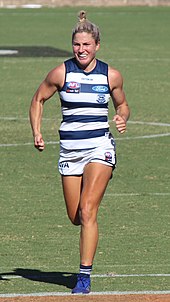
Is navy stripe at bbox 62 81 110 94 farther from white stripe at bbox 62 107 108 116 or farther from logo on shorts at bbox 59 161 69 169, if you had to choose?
logo on shorts at bbox 59 161 69 169

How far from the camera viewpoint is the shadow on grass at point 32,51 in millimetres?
34938

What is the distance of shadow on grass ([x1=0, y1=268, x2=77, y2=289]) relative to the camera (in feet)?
33.5

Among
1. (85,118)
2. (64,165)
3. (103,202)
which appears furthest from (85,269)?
(103,202)

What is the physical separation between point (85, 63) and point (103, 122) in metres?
0.50

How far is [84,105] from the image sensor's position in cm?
984

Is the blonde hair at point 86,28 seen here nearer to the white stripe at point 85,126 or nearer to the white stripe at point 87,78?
the white stripe at point 87,78

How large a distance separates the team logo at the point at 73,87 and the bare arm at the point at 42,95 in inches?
2.6

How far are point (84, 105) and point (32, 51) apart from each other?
1050 inches

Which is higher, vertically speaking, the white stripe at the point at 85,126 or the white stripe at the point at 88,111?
the white stripe at the point at 88,111

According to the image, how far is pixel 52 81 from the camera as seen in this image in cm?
988

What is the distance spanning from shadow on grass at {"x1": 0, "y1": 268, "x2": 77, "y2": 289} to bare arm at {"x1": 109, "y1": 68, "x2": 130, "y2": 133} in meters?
1.35

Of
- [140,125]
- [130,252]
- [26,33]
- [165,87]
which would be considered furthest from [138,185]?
[26,33]

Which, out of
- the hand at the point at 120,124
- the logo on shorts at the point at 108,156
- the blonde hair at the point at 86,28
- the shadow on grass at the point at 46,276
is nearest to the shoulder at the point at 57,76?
the blonde hair at the point at 86,28

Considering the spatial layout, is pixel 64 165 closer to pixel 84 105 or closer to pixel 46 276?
pixel 84 105
